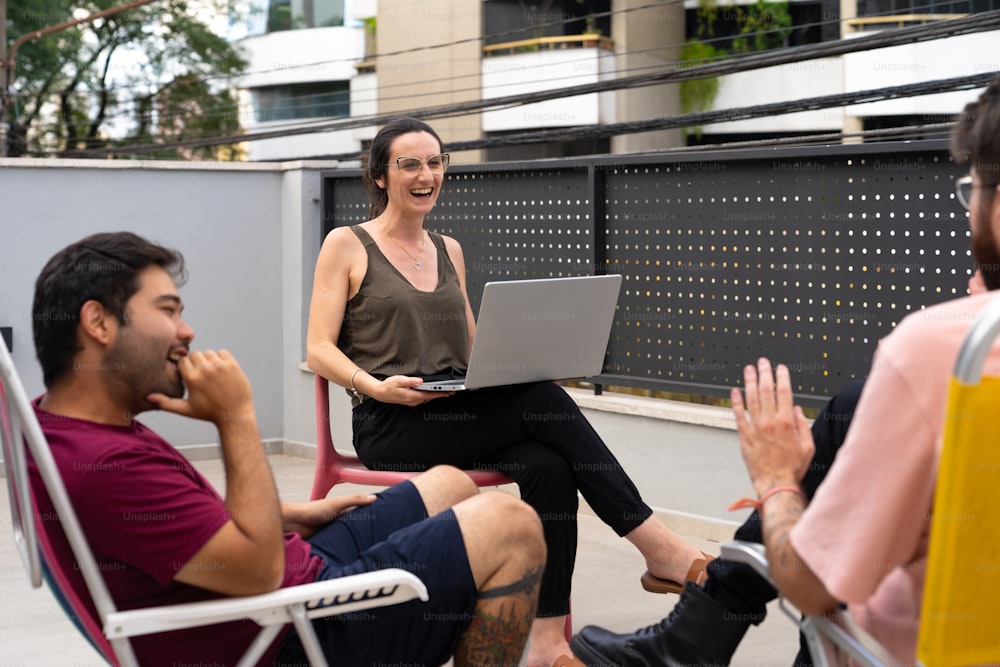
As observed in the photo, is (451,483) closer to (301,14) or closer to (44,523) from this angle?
(44,523)

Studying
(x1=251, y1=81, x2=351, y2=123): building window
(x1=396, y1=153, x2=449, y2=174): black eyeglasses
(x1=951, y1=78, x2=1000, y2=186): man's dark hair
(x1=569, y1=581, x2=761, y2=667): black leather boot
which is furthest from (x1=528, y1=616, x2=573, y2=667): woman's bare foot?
(x1=251, y1=81, x2=351, y2=123): building window

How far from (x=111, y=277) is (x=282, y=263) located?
14.5 feet

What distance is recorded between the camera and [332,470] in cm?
307

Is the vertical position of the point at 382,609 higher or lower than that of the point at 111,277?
lower

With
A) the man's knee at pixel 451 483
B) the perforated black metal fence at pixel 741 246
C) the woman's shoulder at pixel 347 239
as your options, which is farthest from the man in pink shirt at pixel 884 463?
Answer: the perforated black metal fence at pixel 741 246

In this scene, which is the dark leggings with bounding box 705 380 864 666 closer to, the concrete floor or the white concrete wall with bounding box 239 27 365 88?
the concrete floor

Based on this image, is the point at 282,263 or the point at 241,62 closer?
the point at 282,263

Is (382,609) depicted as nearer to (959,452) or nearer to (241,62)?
(959,452)

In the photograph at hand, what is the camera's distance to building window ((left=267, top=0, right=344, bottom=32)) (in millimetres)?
32938

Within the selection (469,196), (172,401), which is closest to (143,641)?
(172,401)

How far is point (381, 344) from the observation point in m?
3.14

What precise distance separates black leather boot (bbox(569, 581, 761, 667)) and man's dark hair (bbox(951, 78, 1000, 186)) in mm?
1045

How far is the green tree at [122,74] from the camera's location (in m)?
24.8

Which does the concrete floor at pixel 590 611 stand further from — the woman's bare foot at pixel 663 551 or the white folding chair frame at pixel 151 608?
the white folding chair frame at pixel 151 608
